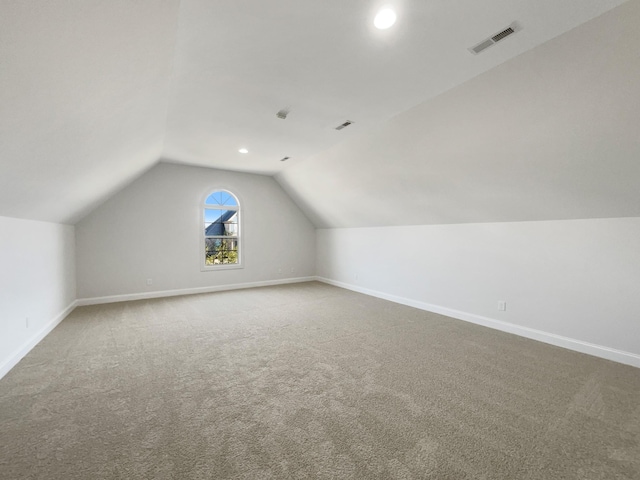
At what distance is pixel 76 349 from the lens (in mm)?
3086

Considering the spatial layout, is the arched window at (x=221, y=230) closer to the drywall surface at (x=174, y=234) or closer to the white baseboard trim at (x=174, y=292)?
the drywall surface at (x=174, y=234)

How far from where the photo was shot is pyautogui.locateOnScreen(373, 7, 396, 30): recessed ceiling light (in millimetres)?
1722

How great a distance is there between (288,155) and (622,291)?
4440mm

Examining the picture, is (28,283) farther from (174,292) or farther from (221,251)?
(221,251)

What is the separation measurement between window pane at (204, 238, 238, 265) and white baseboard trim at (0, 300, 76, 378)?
2.44 metres

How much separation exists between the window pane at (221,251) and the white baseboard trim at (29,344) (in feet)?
8.02


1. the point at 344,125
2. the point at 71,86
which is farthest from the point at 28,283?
the point at 344,125

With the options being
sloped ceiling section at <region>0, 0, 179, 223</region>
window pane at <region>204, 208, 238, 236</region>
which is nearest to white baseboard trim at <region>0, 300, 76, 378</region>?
sloped ceiling section at <region>0, 0, 179, 223</region>

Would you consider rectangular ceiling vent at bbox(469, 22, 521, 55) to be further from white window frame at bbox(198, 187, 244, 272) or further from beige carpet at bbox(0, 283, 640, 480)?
white window frame at bbox(198, 187, 244, 272)

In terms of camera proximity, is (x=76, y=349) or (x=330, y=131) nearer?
(x=76, y=349)

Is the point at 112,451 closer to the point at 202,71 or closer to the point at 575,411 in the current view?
the point at 202,71

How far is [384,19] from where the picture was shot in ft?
5.85

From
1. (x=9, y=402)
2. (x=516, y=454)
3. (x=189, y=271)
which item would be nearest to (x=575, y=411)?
(x=516, y=454)

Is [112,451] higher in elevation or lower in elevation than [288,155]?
lower
